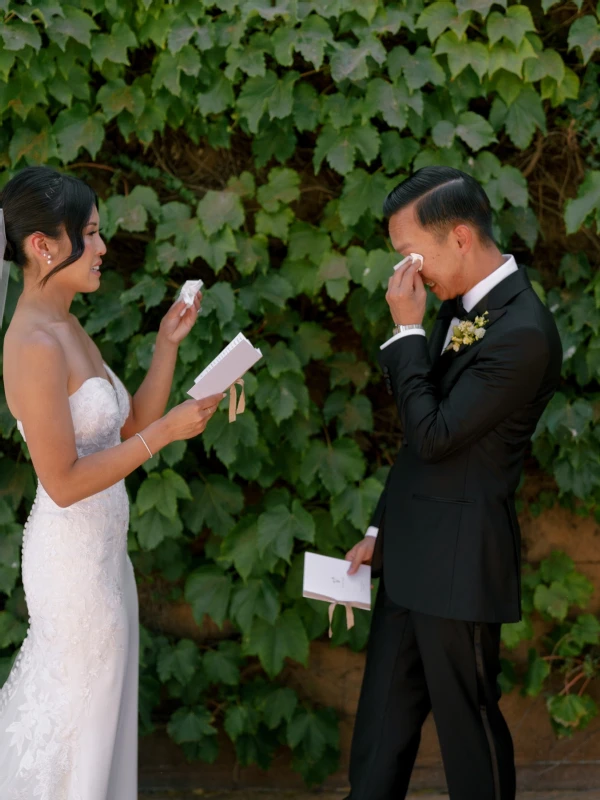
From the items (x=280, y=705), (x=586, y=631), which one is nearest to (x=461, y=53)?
(x=586, y=631)

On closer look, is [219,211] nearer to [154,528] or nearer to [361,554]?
[154,528]

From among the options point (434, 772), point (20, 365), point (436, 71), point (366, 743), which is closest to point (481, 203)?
point (436, 71)

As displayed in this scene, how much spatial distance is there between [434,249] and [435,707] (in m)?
1.13

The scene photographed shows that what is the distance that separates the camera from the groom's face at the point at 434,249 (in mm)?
2371

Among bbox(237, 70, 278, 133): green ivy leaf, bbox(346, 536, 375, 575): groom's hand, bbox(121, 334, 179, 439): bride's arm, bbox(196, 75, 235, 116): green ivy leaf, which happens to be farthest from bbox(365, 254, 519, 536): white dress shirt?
bbox(196, 75, 235, 116): green ivy leaf

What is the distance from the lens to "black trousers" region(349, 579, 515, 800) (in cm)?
239

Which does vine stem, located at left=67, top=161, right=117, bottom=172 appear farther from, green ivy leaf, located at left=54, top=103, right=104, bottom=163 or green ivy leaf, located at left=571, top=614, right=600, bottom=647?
green ivy leaf, located at left=571, top=614, right=600, bottom=647

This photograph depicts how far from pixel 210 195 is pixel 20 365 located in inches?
45.5

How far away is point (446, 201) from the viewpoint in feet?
7.73

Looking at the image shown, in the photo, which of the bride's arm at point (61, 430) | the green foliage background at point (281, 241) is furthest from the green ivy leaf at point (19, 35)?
the bride's arm at point (61, 430)

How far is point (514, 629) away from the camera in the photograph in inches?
136

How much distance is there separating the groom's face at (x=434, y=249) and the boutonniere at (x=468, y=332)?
0.12 meters

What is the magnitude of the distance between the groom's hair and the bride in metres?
0.68

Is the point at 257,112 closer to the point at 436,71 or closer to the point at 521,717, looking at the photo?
the point at 436,71
